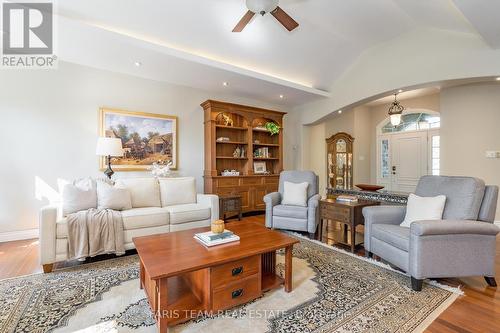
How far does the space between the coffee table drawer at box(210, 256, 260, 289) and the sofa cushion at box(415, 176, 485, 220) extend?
1.97 meters

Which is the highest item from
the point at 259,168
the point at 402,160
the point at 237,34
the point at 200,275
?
the point at 237,34

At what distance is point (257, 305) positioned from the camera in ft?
5.94

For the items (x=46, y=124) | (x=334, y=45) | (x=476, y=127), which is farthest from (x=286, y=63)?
(x=46, y=124)

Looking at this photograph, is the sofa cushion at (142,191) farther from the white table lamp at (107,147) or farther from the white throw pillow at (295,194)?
the white throw pillow at (295,194)

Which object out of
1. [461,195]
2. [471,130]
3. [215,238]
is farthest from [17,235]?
[471,130]

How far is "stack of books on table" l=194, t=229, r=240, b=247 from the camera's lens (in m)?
1.92

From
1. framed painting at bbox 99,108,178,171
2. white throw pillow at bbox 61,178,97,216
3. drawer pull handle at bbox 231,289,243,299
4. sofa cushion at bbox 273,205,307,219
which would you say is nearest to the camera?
drawer pull handle at bbox 231,289,243,299

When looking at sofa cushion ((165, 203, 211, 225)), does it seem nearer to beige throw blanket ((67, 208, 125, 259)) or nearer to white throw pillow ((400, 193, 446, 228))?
beige throw blanket ((67, 208, 125, 259))

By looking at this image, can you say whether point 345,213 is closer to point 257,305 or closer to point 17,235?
point 257,305

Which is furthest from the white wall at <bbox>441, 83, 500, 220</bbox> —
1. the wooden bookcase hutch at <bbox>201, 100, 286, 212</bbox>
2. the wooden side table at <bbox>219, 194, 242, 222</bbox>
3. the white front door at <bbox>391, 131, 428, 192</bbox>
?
the wooden side table at <bbox>219, 194, 242, 222</bbox>

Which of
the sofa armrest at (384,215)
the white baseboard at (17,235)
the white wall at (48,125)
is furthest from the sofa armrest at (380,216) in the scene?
the white baseboard at (17,235)

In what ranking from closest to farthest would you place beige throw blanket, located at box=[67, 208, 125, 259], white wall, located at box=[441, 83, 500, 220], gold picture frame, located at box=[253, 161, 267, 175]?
1. beige throw blanket, located at box=[67, 208, 125, 259]
2. white wall, located at box=[441, 83, 500, 220]
3. gold picture frame, located at box=[253, 161, 267, 175]

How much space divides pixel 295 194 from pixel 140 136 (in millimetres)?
2897

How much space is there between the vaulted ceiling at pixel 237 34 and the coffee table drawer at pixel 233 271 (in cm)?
312
